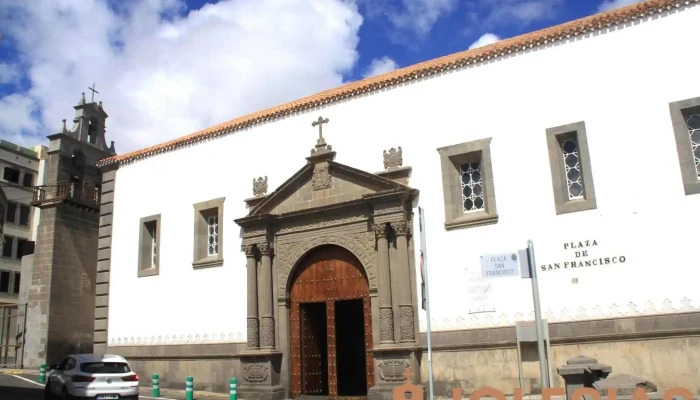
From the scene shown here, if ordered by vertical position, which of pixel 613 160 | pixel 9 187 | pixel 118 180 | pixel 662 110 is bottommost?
pixel 613 160

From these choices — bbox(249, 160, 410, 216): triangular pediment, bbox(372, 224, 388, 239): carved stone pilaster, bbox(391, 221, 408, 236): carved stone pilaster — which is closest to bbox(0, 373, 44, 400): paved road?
bbox(249, 160, 410, 216): triangular pediment

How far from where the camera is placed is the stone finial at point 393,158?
48.2 feet

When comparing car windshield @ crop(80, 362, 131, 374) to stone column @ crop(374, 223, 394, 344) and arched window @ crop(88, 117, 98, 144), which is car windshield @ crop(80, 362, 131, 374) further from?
arched window @ crop(88, 117, 98, 144)

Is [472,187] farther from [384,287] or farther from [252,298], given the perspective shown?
[252,298]

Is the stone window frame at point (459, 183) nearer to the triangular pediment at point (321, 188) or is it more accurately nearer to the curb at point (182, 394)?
the triangular pediment at point (321, 188)

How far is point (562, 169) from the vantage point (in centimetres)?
1285

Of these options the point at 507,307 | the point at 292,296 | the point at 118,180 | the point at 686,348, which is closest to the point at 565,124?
the point at 507,307

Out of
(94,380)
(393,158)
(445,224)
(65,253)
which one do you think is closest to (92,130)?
(65,253)

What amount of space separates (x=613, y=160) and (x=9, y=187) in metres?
39.9

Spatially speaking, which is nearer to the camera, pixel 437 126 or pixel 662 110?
pixel 662 110

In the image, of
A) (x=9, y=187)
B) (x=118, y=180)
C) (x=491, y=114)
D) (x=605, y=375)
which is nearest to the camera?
(x=605, y=375)

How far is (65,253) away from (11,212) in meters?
20.1

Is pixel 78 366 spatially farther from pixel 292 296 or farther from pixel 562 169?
pixel 562 169

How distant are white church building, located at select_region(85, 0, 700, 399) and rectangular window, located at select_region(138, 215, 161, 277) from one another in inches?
2.7
